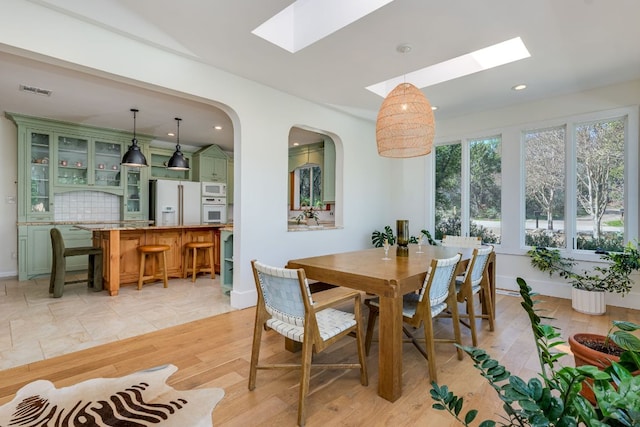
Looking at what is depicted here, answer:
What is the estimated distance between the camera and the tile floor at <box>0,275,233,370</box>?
2625 millimetres

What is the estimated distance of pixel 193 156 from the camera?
719 cm

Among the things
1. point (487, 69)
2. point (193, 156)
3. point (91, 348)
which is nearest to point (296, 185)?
point (193, 156)

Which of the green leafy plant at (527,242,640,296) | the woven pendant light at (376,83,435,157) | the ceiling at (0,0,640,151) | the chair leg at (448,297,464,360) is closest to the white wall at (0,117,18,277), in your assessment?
the ceiling at (0,0,640,151)

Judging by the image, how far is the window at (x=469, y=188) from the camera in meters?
4.80

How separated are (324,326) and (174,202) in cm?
547

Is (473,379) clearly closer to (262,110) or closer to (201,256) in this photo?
(262,110)

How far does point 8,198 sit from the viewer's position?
515 cm

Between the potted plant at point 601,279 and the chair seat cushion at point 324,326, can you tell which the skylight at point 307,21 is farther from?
the potted plant at point 601,279

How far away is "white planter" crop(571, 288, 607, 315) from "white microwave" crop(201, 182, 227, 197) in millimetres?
6417

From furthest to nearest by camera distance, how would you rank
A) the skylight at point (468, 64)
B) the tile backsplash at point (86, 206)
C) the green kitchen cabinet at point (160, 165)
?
the green kitchen cabinet at point (160, 165) → the tile backsplash at point (86, 206) → the skylight at point (468, 64)

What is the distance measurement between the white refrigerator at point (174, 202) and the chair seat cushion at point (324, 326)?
515cm

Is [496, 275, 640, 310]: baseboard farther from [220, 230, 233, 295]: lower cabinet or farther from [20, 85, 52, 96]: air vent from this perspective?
[20, 85, 52, 96]: air vent

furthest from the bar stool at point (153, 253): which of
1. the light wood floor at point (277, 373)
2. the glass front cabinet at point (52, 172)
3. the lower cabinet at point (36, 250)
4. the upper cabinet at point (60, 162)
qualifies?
the upper cabinet at point (60, 162)

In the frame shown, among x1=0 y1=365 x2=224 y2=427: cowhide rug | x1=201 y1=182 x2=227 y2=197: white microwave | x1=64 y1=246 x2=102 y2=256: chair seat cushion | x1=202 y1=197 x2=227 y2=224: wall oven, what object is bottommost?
x1=0 y1=365 x2=224 y2=427: cowhide rug
